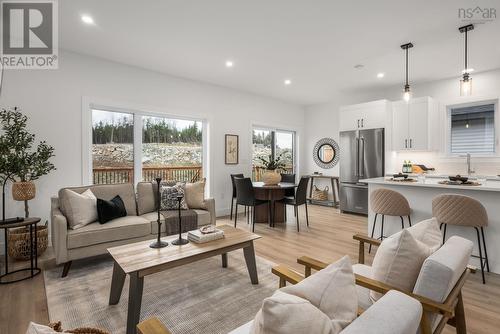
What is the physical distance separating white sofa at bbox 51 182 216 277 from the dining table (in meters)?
1.20

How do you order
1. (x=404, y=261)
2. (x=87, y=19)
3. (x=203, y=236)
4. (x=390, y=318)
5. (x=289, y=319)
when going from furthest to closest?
(x=87, y=19) < (x=203, y=236) < (x=404, y=261) < (x=390, y=318) < (x=289, y=319)

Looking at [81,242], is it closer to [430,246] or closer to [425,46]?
[430,246]

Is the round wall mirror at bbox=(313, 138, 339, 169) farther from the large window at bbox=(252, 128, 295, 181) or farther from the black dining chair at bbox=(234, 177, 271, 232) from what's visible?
the black dining chair at bbox=(234, 177, 271, 232)

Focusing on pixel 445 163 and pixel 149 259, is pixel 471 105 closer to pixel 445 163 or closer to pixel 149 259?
pixel 445 163

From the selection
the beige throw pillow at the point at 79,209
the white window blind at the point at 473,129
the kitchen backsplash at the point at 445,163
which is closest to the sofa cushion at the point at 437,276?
the beige throw pillow at the point at 79,209

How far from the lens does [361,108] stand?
18.6 feet

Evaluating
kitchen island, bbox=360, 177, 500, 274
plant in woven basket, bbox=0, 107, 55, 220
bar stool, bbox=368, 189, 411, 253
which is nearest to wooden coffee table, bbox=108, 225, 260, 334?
plant in woven basket, bbox=0, 107, 55, 220

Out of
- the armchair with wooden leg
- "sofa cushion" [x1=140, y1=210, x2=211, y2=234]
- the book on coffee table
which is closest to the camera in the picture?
the armchair with wooden leg

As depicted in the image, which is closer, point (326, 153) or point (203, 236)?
point (203, 236)

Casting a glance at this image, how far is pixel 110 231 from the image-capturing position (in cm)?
288

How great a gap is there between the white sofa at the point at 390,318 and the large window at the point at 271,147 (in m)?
5.31

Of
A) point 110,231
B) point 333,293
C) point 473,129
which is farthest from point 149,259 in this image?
point 473,129

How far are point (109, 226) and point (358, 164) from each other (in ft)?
15.9

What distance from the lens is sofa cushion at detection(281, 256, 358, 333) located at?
2.91ft
